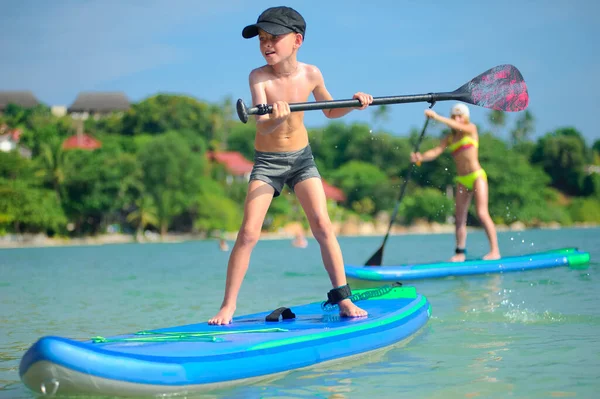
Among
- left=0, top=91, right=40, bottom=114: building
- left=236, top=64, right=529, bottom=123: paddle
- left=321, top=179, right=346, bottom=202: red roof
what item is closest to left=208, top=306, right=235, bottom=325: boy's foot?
left=236, top=64, right=529, bottom=123: paddle

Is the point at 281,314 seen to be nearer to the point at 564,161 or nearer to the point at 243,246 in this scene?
the point at 243,246

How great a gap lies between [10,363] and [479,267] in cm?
648

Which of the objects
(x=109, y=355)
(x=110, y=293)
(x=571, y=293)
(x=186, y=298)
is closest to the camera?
(x=109, y=355)

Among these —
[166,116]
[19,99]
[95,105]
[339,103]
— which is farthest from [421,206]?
[19,99]

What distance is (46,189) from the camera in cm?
4447

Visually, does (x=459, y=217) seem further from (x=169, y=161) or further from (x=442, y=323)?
(x=169, y=161)

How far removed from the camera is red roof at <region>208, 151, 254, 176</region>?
58775 millimetres

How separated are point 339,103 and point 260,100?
515 mm

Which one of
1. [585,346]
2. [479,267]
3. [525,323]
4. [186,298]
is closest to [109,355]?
[585,346]

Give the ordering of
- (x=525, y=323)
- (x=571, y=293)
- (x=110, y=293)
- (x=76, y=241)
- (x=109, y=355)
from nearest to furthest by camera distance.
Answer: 1. (x=109, y=355)
2. (x=525, y=323)
3. (x=571, y=293)
4. (x=110, y=293)
5. (x=76, y=241)

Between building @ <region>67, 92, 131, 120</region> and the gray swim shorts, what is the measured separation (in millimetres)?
100110

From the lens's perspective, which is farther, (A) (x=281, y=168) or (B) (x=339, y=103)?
(A) (x=281, y=168)

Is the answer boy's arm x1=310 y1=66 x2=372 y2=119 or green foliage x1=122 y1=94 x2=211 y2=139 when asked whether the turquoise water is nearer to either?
boy's arm x1=310 y1=66 x2=372 y2=119

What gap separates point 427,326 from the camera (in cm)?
624
